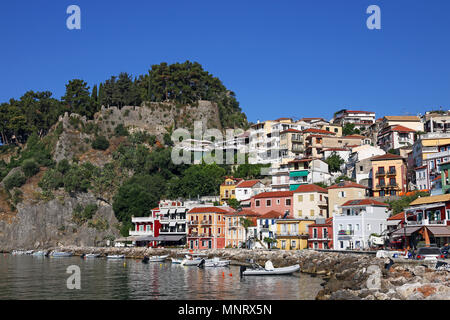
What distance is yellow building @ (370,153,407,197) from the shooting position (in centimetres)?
6588

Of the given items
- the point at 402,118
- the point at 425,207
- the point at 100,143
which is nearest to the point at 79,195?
the point at 100,143

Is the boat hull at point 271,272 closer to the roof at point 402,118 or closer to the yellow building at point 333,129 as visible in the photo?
the roof at point 402,118

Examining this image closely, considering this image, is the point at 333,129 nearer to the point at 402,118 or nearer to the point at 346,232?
the point at 402,118

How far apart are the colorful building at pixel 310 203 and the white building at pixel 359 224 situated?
8.74 meters

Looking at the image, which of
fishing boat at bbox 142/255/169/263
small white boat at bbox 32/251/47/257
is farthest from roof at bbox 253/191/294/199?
small white boat at bbox 32/251/47/257

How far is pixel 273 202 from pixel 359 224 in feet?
54.3

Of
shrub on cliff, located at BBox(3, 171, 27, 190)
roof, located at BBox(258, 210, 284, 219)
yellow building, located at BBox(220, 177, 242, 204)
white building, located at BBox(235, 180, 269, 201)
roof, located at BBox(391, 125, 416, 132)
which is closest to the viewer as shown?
roof, located at BBox(258, 210, 284, 219)

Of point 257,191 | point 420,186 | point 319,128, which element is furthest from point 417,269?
point 319,128

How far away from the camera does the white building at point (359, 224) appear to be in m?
52.9

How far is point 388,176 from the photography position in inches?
2625

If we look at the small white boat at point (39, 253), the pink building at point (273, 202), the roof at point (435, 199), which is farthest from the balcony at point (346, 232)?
the small white boat at point (39, 253)

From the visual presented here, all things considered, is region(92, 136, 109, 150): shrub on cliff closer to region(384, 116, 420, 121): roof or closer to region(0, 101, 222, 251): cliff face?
region(0, 101, 222, 251): cliff face

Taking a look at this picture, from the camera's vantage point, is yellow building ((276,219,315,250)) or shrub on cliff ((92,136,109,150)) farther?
shrub on cliff ((92,136,109,150))

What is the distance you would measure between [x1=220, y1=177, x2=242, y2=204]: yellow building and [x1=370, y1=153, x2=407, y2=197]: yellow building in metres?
23.2
